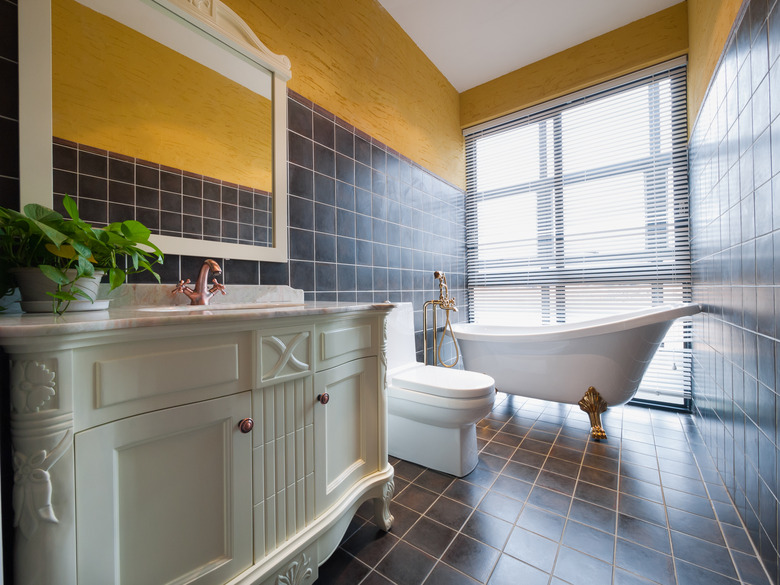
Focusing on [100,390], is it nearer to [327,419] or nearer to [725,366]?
[327,419]

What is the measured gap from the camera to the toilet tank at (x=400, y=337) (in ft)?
6.52

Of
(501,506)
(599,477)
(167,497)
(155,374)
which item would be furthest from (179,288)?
(599,477)

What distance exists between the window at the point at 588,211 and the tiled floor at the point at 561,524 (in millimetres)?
1048

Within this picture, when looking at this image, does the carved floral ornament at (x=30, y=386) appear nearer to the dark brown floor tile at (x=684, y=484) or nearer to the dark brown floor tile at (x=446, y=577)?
the dark brown floor tile at (x=446, y=577)

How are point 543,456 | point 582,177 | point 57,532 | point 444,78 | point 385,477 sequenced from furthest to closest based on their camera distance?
point 444,78
point 582,177
point 543,456
point 385,477
point 57,532

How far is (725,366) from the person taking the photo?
1.52 m

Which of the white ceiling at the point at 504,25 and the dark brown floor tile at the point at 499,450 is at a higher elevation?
the white ceiling at the point at 504,25

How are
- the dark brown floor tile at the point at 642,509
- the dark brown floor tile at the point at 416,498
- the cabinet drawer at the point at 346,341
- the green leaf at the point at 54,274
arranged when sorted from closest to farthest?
the green leaf at the point at 54,274
the cabinet drawer at the point at 346,341
the dark brown floor tile at the point at 642,509
the dark brown floor tile at the point at 416,498

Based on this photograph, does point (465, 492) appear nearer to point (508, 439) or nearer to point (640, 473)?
point (508, 439)

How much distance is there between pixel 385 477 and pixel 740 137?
1836 mm

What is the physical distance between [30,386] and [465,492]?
1550mm

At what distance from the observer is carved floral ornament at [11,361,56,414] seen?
52 cm

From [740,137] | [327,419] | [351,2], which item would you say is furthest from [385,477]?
[351,2]

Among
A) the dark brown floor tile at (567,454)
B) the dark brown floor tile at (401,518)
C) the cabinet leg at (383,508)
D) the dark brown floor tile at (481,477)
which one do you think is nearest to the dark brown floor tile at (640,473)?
the dark brown floor tile at (567,454)
